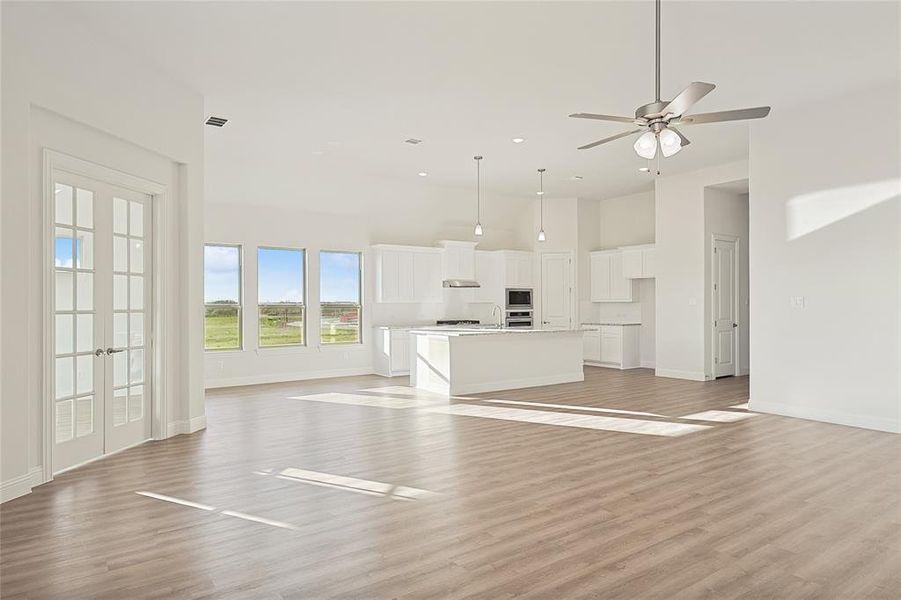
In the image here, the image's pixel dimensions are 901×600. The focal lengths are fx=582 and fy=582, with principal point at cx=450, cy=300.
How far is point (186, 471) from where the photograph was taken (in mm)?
4434

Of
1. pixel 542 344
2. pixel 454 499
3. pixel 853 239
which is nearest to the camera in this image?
pixel 454 499

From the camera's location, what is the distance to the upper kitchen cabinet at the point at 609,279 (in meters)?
11.5

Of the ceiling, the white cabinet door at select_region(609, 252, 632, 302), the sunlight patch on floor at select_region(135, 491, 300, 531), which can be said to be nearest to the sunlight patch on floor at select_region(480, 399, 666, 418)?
the ceiling

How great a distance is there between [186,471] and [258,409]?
2656 millimetres

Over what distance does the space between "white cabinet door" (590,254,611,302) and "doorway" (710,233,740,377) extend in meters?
2.51

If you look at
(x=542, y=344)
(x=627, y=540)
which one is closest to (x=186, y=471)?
(x=627, y=540)

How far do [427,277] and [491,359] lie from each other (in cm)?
297

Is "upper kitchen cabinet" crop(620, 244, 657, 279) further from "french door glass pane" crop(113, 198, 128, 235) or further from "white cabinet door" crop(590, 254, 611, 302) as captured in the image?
"french door glass pane" crop(113, 198, 128, 235)

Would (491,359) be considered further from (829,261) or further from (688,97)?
(688,97)

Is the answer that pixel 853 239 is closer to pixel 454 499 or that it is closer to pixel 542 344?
pixel 542 344

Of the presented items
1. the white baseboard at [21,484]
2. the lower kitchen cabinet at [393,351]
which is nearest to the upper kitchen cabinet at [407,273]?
the lower kitchen cabinet at [393,351]

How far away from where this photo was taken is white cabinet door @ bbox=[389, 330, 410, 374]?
10.0m

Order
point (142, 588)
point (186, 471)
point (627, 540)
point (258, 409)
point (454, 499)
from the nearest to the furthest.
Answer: point (142, 588), point (627, 540), point (454, 499), point (186, 471), point (258, 409)

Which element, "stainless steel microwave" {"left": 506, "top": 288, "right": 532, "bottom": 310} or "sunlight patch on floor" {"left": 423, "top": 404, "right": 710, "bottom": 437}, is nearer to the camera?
"sunlight patch on floor" {"left": 423, "top": 404, "right": 710, "bottom": 437}
